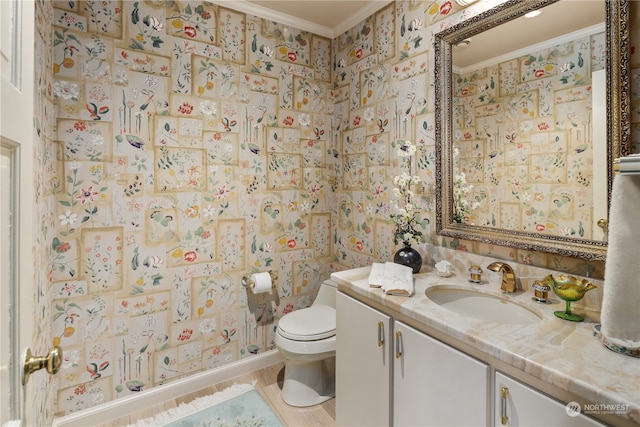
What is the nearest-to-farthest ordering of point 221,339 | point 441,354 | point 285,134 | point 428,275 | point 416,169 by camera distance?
point 441,354
point 428,275
point 416,169
point 221,339
point 285,134

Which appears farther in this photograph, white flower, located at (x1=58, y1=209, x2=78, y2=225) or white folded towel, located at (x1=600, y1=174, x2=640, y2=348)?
white flower, located at (x1=58, y1=209, x2=78, y2=225)

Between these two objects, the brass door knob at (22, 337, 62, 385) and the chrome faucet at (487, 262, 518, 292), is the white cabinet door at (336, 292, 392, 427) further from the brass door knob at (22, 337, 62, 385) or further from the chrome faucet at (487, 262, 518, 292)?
the brass door knob at (22, 337, 62, 385)

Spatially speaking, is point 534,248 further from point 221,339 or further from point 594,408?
point 221,339

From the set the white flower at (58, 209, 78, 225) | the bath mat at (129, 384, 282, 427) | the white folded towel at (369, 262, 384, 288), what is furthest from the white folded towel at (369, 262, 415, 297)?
the white flower at (58, 209, 78, 225)

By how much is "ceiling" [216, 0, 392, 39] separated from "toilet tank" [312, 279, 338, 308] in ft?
6.61

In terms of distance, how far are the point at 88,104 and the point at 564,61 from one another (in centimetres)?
239

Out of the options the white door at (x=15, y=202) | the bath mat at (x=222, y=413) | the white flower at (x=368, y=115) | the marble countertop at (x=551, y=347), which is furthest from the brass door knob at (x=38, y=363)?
the white flower at (x=368, y=115)

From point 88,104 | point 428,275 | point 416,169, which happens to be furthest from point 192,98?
point 428,275

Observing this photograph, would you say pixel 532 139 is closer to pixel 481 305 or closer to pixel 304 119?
pixel 481 305

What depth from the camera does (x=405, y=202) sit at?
2.07 m

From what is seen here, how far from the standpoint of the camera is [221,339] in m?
2.27

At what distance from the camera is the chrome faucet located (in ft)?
4.72

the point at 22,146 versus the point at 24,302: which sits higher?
the point at 22,146

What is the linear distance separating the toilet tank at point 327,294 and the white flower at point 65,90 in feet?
6.53
